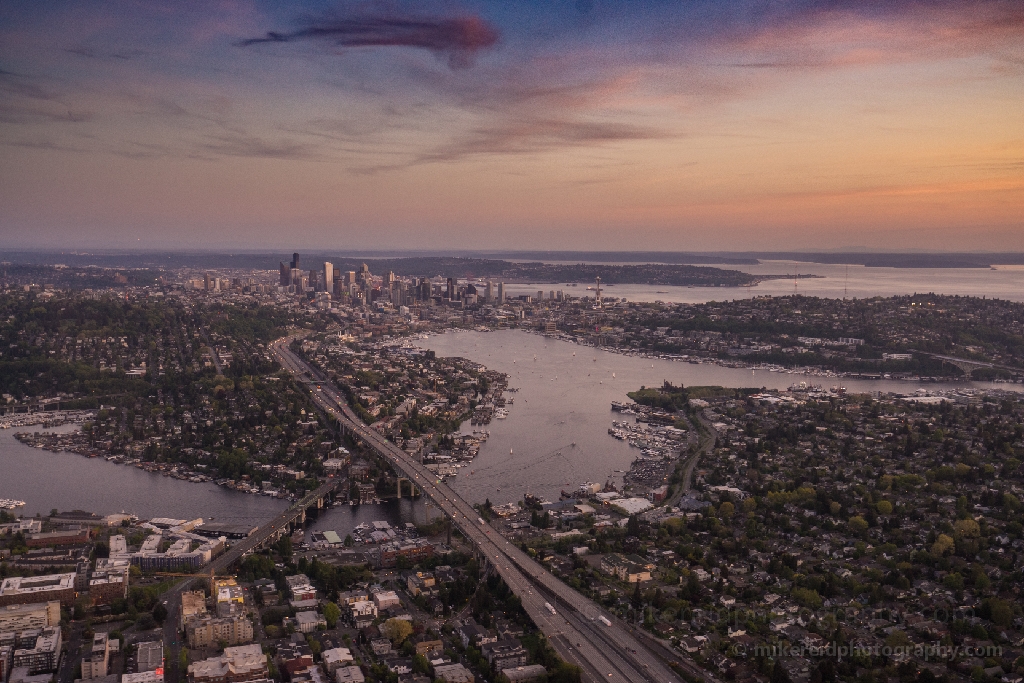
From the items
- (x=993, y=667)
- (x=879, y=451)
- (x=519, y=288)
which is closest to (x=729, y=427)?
(x=879, y=451)

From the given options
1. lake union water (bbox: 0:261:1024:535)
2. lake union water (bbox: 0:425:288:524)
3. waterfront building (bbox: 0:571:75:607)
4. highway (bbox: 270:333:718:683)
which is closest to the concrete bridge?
lake union water (bbox: 0:261:1024:535)

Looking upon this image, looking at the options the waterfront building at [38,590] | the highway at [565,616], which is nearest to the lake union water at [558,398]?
the highway at [565,616]

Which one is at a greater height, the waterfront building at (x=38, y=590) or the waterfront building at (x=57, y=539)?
the waterfront building at (x=38, y=590)

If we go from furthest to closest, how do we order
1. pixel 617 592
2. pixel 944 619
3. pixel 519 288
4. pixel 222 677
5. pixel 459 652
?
pixel 519 288 < pixel 617 592 < pixel 944 619 < pixel 459 652 < pixel 222 677

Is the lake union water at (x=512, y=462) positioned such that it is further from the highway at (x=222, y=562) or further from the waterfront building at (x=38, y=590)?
the waterfront building at (x=38, y=590)

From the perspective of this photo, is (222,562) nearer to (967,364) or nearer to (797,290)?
(967,364)

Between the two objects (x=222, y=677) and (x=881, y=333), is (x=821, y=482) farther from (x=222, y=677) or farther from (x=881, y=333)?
(x=881, y=333)
